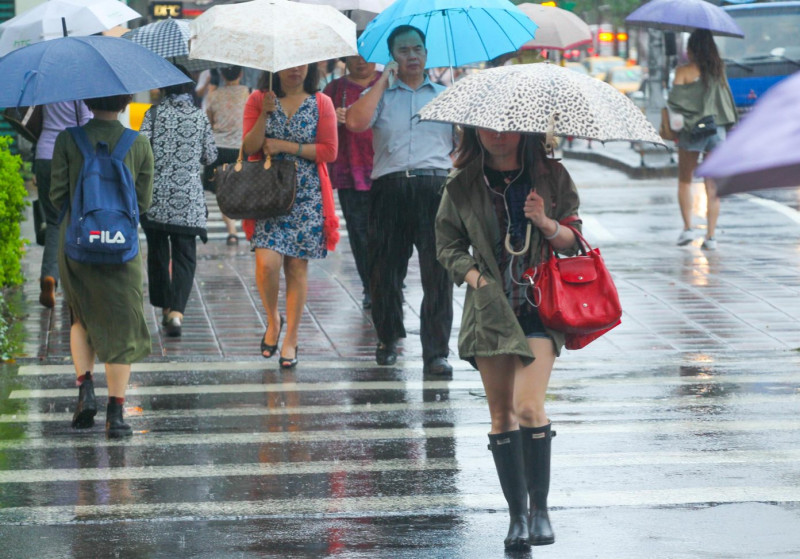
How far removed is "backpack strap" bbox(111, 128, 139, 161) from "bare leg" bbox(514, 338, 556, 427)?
265cm

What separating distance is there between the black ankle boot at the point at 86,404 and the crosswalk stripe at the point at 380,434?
185mm

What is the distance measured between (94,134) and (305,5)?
78.7 inches

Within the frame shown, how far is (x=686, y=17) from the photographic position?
44.7 feet

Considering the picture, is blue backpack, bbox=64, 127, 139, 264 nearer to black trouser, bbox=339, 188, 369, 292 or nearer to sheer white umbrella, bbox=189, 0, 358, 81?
sheer white umbrella, bbox=189, 0, 358, 81

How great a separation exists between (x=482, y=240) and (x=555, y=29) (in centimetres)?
858

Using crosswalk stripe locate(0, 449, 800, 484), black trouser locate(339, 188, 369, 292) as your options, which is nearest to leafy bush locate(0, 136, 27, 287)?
black trouser locate(339, 188, 369, 292)

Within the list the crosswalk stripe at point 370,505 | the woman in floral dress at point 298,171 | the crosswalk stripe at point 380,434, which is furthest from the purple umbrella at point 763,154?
the woman in floral dress at point 298,171

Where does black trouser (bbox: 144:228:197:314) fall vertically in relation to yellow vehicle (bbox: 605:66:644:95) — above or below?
above

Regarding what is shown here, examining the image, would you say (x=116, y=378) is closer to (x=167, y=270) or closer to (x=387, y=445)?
(x=387, y=445)

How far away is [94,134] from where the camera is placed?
7004 millimetres

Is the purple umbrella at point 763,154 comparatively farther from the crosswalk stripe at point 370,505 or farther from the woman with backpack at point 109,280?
the woman with backpack at point 109,280

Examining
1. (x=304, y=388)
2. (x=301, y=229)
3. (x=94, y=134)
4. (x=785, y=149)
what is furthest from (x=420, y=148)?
(x=785, y=149)

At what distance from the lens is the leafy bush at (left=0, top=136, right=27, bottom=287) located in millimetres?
10484

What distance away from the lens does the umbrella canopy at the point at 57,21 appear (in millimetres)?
9039
